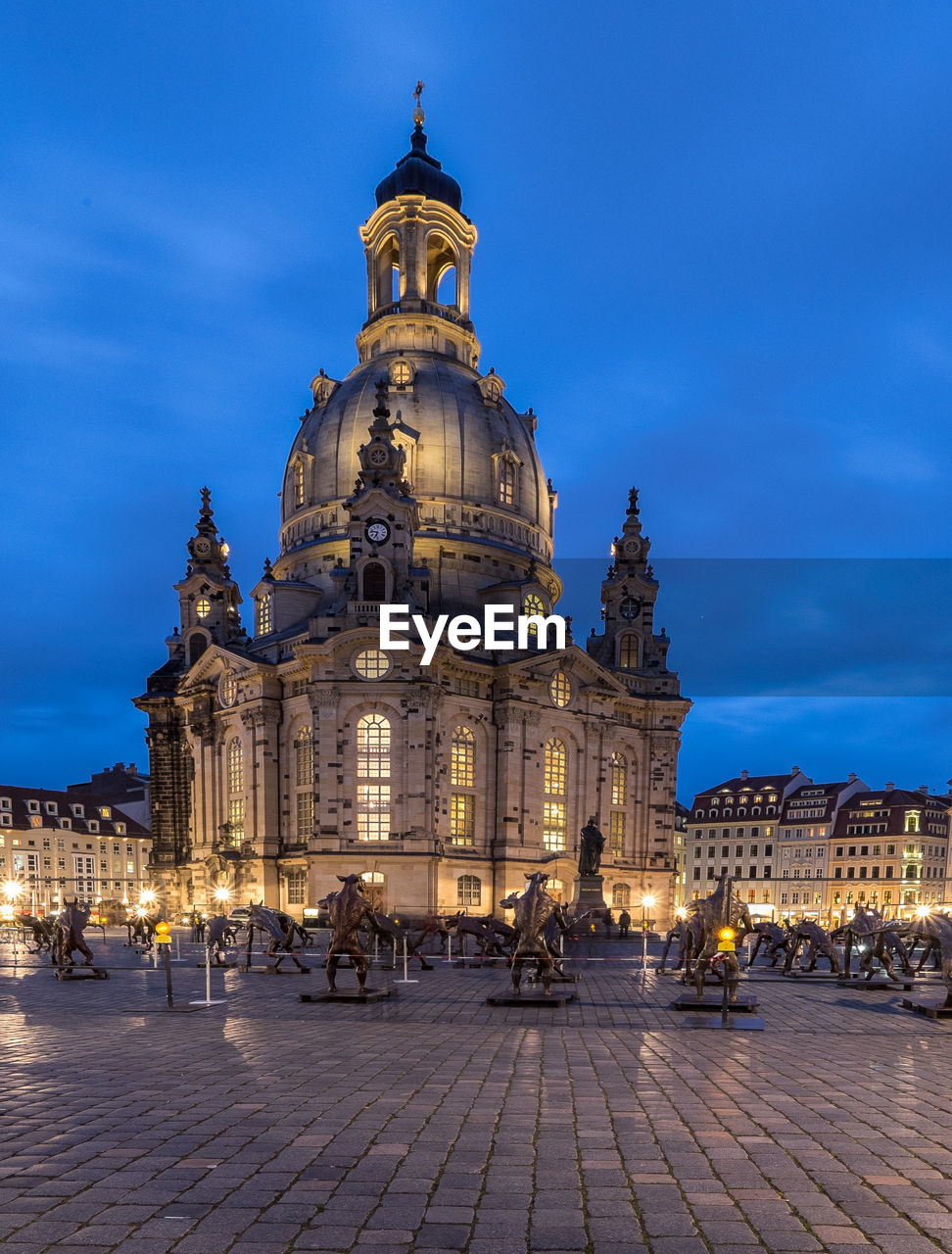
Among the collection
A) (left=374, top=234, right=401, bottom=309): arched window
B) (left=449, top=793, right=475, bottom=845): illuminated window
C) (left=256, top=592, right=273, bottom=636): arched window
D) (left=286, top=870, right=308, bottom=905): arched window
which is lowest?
(left=286, top=870, right=308, bottom=905): arched window

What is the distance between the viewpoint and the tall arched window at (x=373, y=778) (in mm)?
57438

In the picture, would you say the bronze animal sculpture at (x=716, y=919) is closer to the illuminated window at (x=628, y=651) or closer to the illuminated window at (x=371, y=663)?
the illuminated window at (x=371, y=663)

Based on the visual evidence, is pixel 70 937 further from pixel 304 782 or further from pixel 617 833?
pixel 617 833

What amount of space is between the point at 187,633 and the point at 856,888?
6898 centimetres

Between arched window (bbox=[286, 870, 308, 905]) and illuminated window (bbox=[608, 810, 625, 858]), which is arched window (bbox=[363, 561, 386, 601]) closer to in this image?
arched window (bbox=[286, 870, 308, 905])

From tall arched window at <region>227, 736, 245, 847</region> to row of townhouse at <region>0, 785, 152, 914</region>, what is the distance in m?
24.6

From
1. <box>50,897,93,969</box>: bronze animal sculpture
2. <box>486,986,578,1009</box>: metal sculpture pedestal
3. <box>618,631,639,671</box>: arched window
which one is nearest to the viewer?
<box>486,986,578,1009</box>: metal sculpture pedestal

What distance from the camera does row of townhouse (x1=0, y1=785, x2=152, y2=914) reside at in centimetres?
8675

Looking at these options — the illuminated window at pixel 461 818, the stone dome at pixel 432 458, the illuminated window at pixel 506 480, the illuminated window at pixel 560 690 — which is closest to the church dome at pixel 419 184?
the stone dome at pixel 432 458

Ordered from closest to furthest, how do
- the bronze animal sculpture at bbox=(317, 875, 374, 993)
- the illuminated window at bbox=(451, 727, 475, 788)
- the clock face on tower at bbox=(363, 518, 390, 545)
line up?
the bronze animal sculpture at bbox=(317, 875, 374, 993), the clock face on tower at bbox=(363, 518, 390, 545), the illuminated window at bbox=(451, 727, 475, 788)

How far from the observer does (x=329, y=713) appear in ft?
188

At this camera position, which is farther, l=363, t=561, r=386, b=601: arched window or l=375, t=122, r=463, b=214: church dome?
l=375, t=122, r=463, b=214: church dome

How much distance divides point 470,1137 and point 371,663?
49.5 meters

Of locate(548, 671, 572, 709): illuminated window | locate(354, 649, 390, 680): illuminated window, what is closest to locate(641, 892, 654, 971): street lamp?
locate(548, 671, 572, 709): illuminated window
